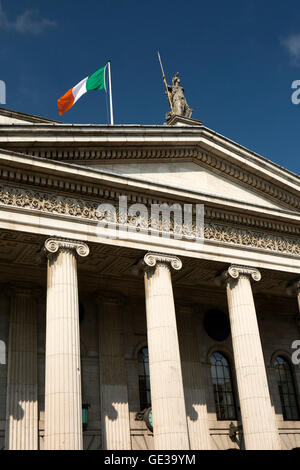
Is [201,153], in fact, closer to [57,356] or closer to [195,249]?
[195,249]

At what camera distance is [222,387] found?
25625 mm

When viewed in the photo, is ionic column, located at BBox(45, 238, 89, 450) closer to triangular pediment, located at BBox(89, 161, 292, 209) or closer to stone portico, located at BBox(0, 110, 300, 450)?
stone portico, located at BBox(0, 110, 300, 450)

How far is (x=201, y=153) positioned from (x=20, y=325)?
9775mm

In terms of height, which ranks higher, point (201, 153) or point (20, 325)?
point (201, 153)

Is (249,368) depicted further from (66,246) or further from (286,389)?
(286,389)

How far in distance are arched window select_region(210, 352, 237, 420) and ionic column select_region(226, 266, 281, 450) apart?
433cm

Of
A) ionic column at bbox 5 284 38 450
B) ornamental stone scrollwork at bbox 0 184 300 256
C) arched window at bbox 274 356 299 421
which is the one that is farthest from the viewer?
arched window at bbox 274 356 299 421

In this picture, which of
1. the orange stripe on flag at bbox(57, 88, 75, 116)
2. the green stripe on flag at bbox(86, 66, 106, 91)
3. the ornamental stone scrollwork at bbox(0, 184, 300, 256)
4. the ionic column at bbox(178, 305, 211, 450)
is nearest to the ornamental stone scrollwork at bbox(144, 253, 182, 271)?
the ornamental stone scrollwork at bbox(0, 184, 300, 256)

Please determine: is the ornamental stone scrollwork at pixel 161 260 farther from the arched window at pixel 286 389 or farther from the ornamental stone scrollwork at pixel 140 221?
the arched window at pixel 286 389

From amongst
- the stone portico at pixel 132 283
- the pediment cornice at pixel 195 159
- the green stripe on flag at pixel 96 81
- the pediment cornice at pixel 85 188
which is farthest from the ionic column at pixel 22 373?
the green stripe on flag at pixel 96 81

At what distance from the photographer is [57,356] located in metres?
16.8

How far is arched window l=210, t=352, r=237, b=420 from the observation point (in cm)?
2505

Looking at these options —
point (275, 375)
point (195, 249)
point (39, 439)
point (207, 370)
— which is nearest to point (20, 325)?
point (39, 439)

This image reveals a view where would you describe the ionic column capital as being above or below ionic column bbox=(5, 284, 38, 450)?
above
